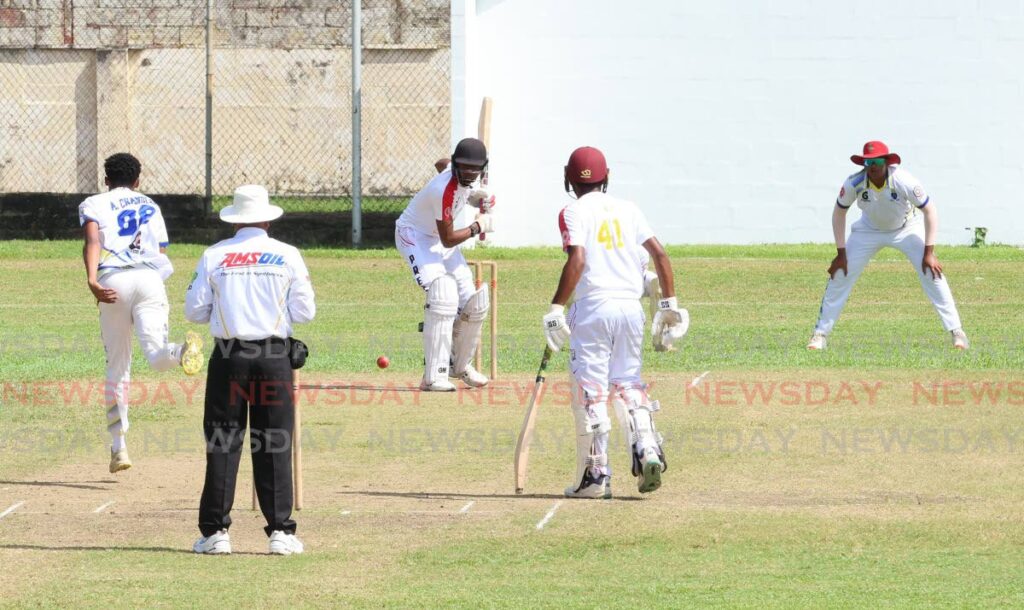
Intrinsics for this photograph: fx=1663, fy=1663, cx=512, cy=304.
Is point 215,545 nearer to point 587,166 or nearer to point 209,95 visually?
point 587,166

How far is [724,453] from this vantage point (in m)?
11.0

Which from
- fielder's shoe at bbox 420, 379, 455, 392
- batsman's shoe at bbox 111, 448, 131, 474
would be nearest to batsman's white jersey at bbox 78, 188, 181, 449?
batsman's shoe at bbox 111, 448, 131, 474

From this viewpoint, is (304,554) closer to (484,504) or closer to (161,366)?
(484,504)

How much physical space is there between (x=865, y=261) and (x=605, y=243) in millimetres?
6906

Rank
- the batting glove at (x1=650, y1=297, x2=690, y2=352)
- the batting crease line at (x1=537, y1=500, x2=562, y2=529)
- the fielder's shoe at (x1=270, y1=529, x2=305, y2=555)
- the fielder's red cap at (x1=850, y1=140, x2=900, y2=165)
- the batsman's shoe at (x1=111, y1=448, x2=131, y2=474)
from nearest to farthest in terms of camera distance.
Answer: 1. the fielder's shoe at (x1=270, y1=529, x2=305, y2=555)
2. the batting crease line at (x1=537, y1=500, x2=562, y2=529)
3. the batting glove at (x1=650, y1=297, x2=690, y2=352)
4. the batsman's shoe at (x1=111, y1=448, x2=131, y2=474)
5. the fielder's red cap at (x1=850, y1=140, x2=900, y2=165)

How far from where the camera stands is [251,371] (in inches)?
324

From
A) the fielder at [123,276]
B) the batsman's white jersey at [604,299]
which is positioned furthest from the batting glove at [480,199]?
the batsman's white jersey at [604,299]

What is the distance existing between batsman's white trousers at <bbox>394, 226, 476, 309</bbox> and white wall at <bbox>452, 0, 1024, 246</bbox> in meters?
11.9

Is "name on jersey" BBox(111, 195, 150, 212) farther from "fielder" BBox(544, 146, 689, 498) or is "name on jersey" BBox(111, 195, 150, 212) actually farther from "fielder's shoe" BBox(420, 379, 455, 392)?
"fielder's shoe" BBox(420, 379, 455, 392)

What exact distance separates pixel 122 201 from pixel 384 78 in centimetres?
2125

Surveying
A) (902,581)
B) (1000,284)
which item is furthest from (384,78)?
(902,581)

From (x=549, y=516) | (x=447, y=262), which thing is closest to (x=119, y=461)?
(x=549, y=516)

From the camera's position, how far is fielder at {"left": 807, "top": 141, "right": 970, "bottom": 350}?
1534 centimetres

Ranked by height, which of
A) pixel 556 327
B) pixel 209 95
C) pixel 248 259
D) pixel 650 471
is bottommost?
pixel 650 471
